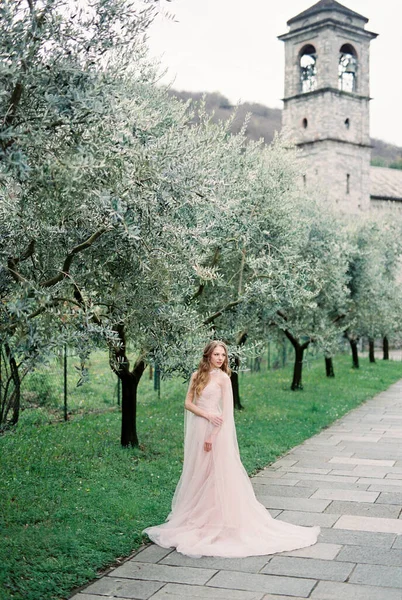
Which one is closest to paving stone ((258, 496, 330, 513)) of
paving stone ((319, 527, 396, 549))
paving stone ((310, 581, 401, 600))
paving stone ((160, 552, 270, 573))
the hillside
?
paving stone ((319, 527, 396, 549))

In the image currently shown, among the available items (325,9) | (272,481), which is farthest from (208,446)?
(325,9)

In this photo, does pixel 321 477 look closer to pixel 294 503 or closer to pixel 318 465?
pixel 318 465

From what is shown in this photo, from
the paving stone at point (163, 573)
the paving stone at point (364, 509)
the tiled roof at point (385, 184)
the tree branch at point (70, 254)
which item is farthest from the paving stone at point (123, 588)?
the tiled roof at point (385, 184)

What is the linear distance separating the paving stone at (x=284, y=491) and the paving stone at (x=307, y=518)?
874 millimetres

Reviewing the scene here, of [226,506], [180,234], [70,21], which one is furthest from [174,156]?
[226,506]

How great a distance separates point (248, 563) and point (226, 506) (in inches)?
33.5

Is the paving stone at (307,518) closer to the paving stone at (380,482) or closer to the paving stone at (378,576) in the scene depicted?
the paving stone at (378,576)

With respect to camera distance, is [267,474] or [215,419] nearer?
[215,419]

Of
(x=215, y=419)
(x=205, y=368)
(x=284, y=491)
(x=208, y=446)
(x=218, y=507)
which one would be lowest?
(x=284, y=491)

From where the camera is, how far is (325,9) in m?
52.1

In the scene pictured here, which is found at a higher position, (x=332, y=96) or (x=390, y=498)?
(x=332, y=96)

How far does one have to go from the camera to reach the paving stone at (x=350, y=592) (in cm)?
618

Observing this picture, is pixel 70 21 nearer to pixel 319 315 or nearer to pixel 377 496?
pixel 377 496

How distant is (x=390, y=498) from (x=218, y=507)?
300 cm
